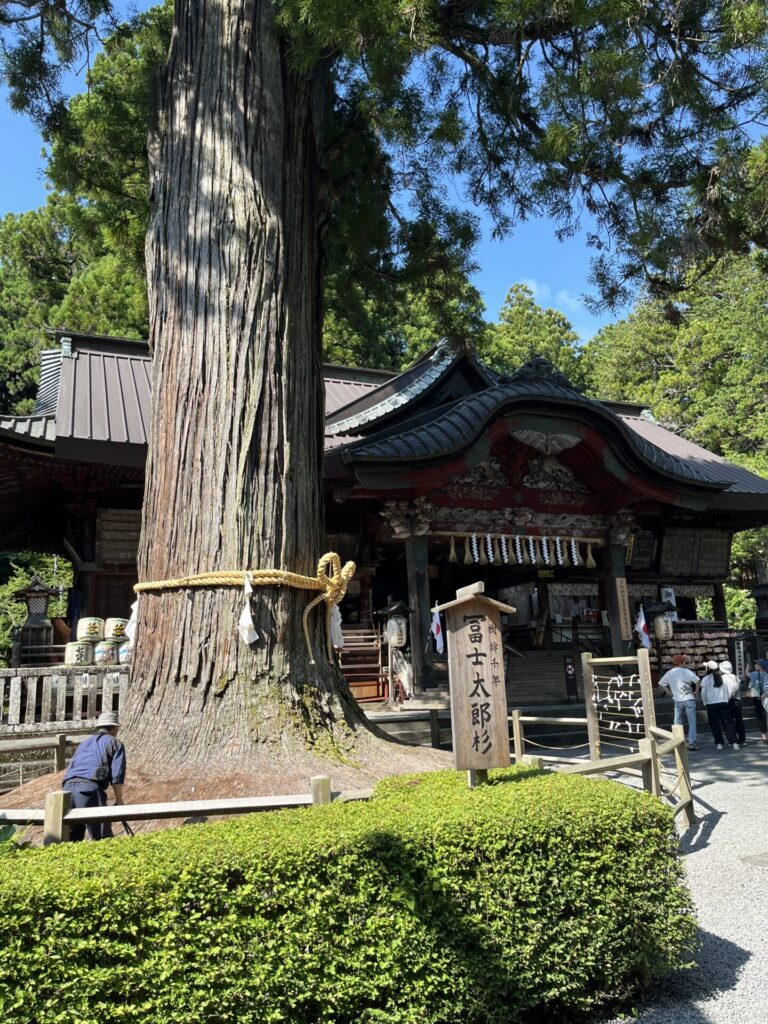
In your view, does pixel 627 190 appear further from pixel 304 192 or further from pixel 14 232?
pixel 14 232

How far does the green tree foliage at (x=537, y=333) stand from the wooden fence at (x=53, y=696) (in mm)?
30488

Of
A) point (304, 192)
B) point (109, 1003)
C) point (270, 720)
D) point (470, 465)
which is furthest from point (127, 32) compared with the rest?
point (109, 1003)

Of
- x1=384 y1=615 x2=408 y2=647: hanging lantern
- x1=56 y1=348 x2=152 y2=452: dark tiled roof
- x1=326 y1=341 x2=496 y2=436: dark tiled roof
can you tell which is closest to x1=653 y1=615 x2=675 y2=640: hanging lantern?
x1=384 y1=615 x2=408 y2=647: hanging lantern

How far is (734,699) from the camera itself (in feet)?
38.0

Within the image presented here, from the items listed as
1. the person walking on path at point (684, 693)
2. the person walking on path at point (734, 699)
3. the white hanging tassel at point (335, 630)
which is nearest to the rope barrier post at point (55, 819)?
the white hanging tassel at point (335, 630)

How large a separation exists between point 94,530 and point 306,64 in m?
7.70

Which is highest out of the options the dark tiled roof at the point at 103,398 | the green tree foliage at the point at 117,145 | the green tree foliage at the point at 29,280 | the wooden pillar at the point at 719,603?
the green tree foliage at the point at 29,280

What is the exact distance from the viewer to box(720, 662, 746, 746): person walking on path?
11469 millimetres

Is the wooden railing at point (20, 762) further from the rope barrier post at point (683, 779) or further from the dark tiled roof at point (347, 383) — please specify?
the dark tiled roof at point (347, 383)

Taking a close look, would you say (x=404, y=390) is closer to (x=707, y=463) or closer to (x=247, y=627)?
(x=707, y=463)

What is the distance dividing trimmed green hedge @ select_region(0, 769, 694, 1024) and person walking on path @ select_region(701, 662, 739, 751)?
27.0ft

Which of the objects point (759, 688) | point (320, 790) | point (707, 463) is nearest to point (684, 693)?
point (759, 688)

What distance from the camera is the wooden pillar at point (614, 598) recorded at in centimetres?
1302

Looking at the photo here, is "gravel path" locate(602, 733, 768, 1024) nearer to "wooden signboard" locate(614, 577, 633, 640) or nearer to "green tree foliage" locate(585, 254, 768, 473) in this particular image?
"wooden signboard" locate(614, 577, 633, 640)
